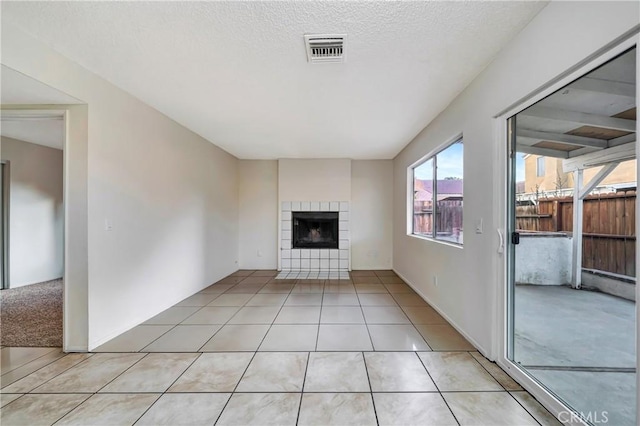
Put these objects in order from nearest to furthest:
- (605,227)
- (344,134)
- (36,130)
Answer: (605,227) < (36,130) < (344,134)

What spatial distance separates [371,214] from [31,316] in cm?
508

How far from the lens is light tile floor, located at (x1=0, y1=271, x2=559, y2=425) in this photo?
1.43m

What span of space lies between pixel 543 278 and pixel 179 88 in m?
3.28

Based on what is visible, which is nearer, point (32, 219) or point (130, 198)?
point (130, 198)

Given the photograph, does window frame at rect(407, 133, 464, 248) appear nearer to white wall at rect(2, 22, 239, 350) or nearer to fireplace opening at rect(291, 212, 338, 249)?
fireplace opening at rect(291, 212, 338, 249)

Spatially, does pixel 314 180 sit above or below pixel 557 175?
above

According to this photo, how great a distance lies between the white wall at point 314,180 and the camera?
16.8 ft

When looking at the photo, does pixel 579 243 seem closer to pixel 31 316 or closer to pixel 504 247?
pixel 504 247

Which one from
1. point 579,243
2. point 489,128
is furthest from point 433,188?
point 579,243

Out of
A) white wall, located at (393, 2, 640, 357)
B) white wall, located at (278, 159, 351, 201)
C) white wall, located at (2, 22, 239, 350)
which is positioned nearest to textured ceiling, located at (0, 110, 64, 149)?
white wall, located at (2, 22, 239, 350)

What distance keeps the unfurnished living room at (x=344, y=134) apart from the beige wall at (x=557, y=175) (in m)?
0.01

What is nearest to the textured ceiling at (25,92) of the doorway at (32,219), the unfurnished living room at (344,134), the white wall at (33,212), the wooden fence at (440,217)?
the unfurnished living room at (344,134)

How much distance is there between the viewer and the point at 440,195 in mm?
3293

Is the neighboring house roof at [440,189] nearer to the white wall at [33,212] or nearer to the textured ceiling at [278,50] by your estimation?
the textured ceiling at [278,50]
